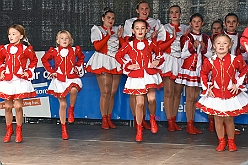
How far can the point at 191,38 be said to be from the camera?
8.23m

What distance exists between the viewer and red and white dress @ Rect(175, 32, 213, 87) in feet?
27.0

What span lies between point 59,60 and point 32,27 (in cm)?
149

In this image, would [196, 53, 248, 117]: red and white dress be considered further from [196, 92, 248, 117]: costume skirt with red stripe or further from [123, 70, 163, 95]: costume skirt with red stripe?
[123, 70, 163, 95]: costume skirt with red stripe

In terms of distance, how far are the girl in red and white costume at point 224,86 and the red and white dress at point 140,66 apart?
751 millimetres

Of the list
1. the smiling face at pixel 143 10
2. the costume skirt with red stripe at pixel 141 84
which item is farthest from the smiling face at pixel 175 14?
the costume skirt with red stripe at pixel 141 84

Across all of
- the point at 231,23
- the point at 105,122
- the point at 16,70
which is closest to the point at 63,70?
the point at 16,70

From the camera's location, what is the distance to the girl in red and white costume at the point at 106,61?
8.55m

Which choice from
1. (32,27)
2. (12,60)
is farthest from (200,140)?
(32,27)

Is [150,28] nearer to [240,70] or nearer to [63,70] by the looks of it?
[63,70]

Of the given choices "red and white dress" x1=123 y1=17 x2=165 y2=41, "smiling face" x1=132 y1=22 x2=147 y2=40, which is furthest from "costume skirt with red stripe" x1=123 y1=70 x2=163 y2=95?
"red and white dress" x1=123 y1=17 x2=165 y2=41

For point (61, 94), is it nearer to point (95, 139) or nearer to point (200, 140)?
point (95, 139)

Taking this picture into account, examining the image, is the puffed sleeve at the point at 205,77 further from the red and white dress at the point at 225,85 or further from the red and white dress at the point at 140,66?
the red and white dress at the point at 140,66

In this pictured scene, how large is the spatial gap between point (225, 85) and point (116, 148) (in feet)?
4.52

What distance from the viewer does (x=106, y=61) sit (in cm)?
869
